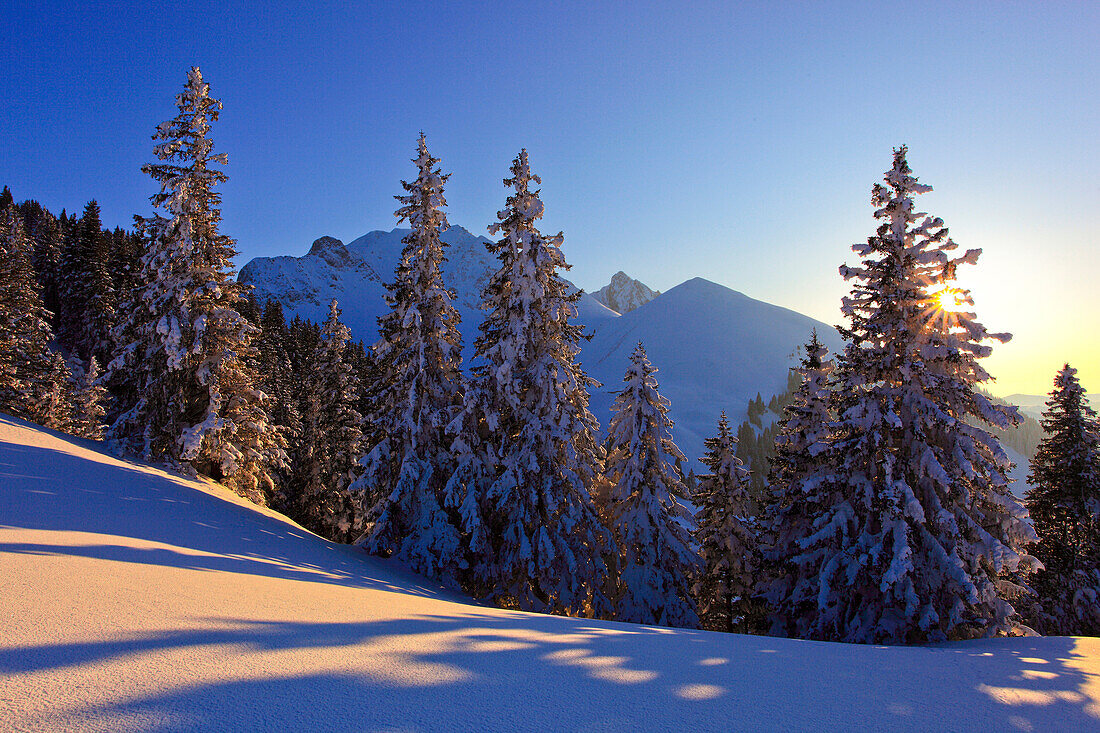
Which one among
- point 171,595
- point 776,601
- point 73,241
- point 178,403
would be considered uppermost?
point 73,241

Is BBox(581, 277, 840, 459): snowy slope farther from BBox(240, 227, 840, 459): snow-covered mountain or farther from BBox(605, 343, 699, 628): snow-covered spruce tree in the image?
BBox(605, 343, 699, 628): snow-covered spruce tree

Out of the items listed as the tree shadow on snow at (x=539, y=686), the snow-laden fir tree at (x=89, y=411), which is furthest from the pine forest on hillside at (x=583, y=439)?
the snow-laden fir tree at (x=89, y=411)

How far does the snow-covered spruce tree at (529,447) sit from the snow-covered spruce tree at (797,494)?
5.09 metres

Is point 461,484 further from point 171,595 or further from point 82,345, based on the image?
point 82,345

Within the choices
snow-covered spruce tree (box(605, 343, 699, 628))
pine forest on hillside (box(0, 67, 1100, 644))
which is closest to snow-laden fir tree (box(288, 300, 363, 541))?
pine forest on hillside (box(0, 67, 1100, 644))

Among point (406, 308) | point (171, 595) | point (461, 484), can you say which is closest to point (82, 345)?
point (406, 308)

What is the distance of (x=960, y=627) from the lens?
37.9ft

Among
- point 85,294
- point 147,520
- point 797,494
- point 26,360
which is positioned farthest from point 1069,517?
point 85,294

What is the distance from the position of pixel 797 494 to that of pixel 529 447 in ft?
27.3

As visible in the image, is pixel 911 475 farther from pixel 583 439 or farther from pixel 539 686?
pixel 539 686

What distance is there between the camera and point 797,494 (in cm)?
1578

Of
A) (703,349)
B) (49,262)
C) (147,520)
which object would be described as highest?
(703,349)

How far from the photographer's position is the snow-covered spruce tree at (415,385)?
54.9 ft

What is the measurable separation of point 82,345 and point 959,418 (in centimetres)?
6322
